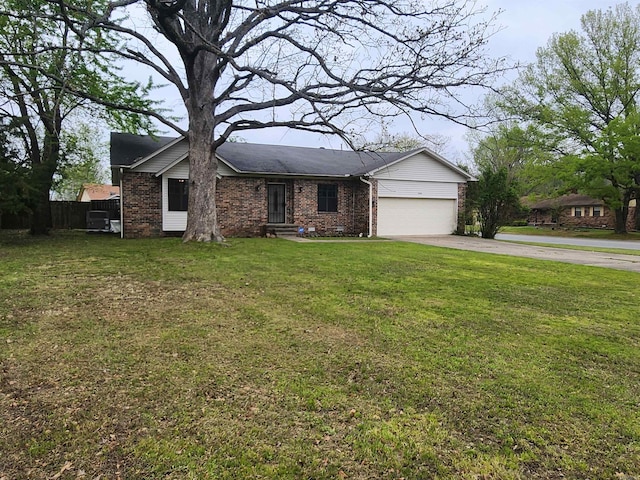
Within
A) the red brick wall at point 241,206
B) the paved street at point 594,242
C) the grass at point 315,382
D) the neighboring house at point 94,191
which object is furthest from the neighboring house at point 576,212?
the neighboring house at point 94,191

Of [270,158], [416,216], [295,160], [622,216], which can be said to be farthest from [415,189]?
[622,216]

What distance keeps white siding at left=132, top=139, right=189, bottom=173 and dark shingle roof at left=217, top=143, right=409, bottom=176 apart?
161 cm

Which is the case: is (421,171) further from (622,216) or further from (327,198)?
→ (622,216)

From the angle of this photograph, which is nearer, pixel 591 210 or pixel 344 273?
pixel 344 273

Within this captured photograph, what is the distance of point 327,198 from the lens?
731 inches

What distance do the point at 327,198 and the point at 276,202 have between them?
7.50ft

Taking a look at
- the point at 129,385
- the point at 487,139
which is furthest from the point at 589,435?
A: the point at 487,139

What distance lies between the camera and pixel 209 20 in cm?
1282

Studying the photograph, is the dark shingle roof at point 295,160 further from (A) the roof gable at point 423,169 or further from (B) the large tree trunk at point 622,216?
(B) the large tree trunk at point 622,216

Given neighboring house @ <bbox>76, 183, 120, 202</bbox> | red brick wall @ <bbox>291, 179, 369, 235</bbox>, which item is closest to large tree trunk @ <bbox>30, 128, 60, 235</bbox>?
red brick wall @ <bbox>291, 179, 369, 235</bbox>

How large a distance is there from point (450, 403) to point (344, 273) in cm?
514

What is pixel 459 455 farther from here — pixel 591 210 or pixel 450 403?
pixel 591 210

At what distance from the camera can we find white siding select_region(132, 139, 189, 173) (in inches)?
607

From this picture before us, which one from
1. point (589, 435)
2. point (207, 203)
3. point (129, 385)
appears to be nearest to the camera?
point (589, 435)
